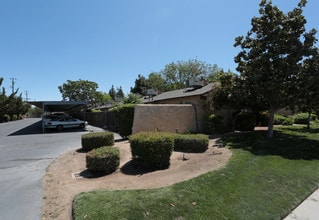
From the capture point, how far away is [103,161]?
24.0 feet

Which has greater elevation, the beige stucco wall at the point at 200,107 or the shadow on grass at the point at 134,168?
the beige stucco wall at the point at 200,107

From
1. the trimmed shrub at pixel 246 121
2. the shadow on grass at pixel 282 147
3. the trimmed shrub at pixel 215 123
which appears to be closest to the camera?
the shadow on grass at pixel 282 147

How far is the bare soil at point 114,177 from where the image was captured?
17.9ft

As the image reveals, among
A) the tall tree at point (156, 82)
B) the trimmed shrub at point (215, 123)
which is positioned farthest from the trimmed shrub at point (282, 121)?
the tall tree at point (156, 82)

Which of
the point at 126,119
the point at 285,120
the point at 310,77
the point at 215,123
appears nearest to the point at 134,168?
the point at 126,119

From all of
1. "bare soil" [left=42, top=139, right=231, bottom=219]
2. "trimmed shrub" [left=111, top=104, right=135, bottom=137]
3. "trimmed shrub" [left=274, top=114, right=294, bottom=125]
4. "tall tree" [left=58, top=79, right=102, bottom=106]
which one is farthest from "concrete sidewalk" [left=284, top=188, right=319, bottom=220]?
"tall tree" [left=58, top=79, right=102, bottom=106]

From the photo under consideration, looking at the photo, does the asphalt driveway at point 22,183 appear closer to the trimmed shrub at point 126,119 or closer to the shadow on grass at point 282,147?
the trimmed shrub at point 126,119

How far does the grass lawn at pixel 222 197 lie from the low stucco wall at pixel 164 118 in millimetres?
7249

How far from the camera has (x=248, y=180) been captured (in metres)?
6.16

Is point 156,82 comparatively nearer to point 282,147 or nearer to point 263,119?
point 263,119

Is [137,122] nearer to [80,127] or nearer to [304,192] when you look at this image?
[304,192]

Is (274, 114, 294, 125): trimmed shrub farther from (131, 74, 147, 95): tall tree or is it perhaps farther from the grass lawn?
(131, 74, 147, 95): tall tree

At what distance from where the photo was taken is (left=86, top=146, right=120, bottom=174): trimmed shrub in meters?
7.33

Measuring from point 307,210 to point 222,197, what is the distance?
1.80m
